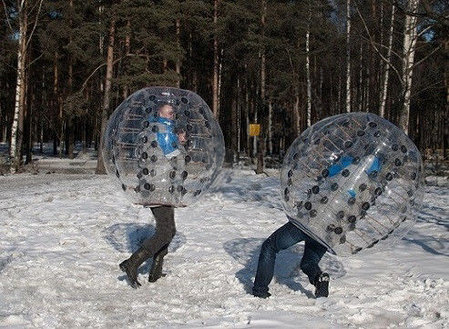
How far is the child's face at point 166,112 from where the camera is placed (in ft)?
19.1

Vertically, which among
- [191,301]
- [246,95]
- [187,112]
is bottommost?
[191,301]

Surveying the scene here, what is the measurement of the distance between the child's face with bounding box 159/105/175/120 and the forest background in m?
9.20

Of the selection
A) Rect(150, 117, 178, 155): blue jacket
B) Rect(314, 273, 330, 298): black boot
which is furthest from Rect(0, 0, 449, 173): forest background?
Rect(314, 273, 330, 298): black boot

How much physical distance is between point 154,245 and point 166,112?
1.42 m

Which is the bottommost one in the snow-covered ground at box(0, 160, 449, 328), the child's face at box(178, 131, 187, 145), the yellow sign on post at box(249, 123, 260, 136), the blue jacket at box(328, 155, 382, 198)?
the snow-covered ground at box(0, 160, 449, 328)

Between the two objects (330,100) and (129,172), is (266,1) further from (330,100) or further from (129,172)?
(330,100)

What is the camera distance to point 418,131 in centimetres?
4912

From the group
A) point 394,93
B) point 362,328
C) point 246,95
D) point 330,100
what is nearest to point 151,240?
→ point 362,328

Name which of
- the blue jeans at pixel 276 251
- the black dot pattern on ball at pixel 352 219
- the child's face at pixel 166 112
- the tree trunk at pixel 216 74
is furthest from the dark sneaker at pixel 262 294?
the tree trunk at pixel 216 74

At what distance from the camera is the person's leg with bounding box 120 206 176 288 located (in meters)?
5.81

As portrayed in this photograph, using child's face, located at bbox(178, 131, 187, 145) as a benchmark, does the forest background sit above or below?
above

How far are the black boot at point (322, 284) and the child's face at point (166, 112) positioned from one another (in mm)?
2231

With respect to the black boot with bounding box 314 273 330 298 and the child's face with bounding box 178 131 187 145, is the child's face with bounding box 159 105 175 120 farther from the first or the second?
the black boot with bounding box 314 273 330 298

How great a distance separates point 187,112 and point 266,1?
20.2 metres
